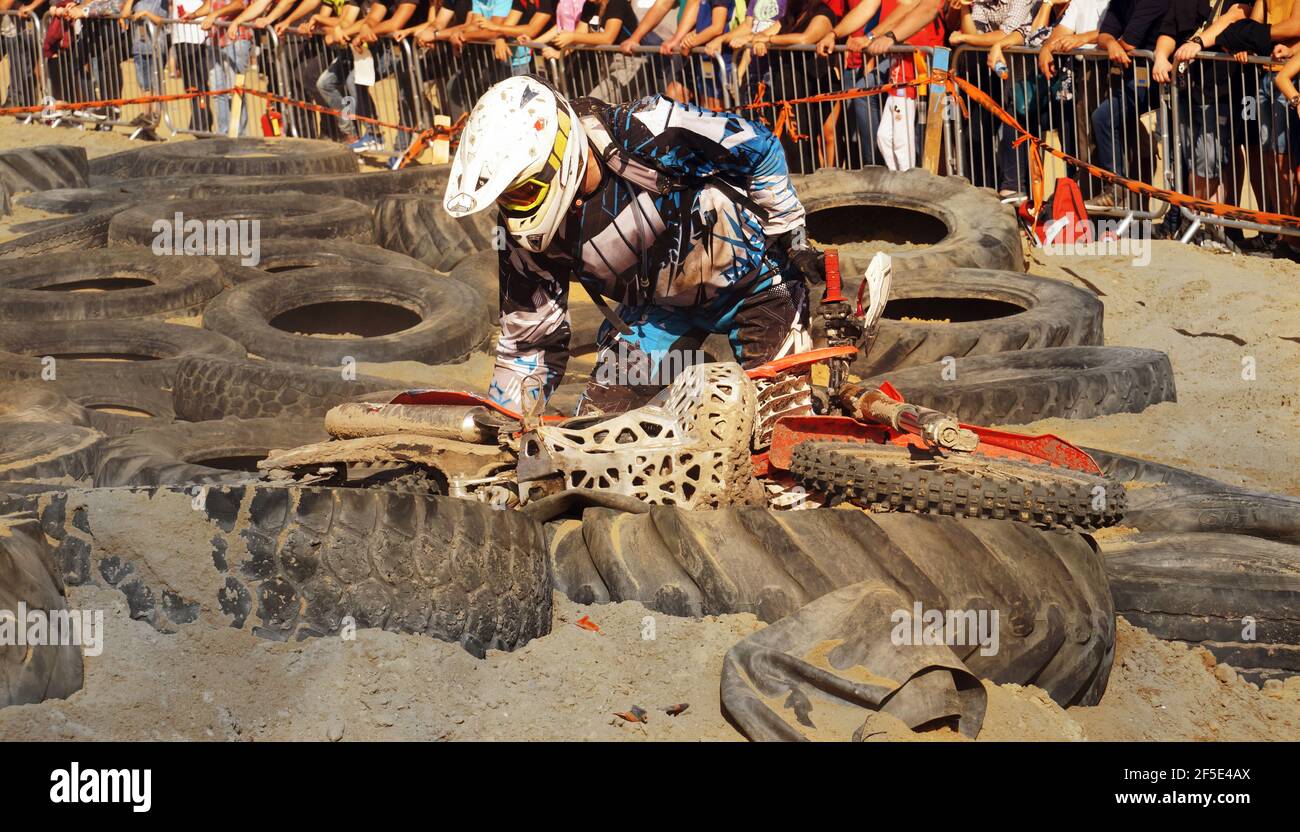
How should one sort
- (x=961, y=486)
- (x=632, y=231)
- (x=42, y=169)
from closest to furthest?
1. (x=961, y=486)
2. (x=632, y=231)
3. (x=42, y=169)

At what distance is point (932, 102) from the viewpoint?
37.3ft

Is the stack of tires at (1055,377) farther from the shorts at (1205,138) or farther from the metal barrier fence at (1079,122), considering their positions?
the shorts at (1205,138)

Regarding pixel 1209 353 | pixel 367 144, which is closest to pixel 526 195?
pixel 1209 353

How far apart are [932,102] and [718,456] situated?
23.9 feet

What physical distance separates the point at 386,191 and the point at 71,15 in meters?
8.60

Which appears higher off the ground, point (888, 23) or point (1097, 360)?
point (888, 23)

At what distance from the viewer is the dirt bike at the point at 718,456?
4.75 metres

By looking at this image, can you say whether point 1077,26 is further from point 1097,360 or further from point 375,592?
point 375,592

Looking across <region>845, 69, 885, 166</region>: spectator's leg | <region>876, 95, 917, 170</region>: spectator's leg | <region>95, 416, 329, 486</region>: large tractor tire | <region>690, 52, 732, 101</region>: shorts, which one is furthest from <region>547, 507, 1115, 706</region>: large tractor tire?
<region>690, 52, 732, 101</region>: shorts

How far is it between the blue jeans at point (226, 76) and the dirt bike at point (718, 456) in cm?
1308

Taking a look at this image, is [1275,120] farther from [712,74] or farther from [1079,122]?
[712,74]

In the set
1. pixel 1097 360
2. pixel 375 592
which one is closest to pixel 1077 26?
pixel 1097 360

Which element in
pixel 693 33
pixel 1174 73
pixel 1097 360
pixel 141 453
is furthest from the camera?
pixel 693 33

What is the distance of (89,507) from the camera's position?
3902 millimetres
